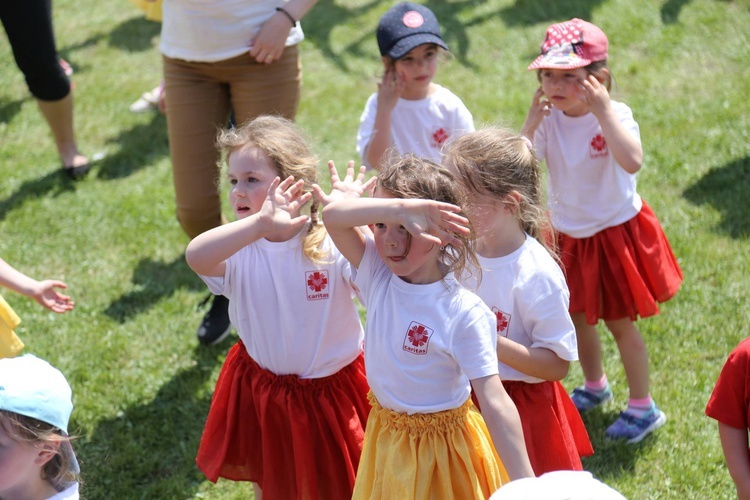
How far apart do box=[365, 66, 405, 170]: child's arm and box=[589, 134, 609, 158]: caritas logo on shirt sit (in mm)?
865

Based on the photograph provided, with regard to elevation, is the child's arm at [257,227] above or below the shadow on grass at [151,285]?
above

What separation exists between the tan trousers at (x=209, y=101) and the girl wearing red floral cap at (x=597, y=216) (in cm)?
119

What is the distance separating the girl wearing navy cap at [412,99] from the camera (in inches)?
157

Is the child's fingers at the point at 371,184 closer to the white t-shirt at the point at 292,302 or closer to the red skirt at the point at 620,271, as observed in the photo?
the white t-shirt at the point at 292,302

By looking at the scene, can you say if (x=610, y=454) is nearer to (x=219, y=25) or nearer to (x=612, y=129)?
(x=612, y=129)

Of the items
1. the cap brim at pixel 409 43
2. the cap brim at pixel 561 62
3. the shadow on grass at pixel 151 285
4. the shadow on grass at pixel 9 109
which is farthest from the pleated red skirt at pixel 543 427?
the shadow on grass at pixel 9 109

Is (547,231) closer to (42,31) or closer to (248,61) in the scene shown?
(248,61)

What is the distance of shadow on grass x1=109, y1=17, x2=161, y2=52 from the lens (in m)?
8.65

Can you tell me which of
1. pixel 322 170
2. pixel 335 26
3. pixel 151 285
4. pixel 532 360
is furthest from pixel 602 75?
pixel 335 26

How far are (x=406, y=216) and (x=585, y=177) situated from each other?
5.16 feet

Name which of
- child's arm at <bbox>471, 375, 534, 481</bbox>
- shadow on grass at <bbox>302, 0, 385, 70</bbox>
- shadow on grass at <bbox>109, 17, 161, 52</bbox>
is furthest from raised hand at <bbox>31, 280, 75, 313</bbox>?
shadow on grass at <bbox>109, 17, 161, 52</bbox>

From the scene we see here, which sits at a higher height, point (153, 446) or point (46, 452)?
point (46, 452)

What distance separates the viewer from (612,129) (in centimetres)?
345

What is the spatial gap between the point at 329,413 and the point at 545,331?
2.65 feet
